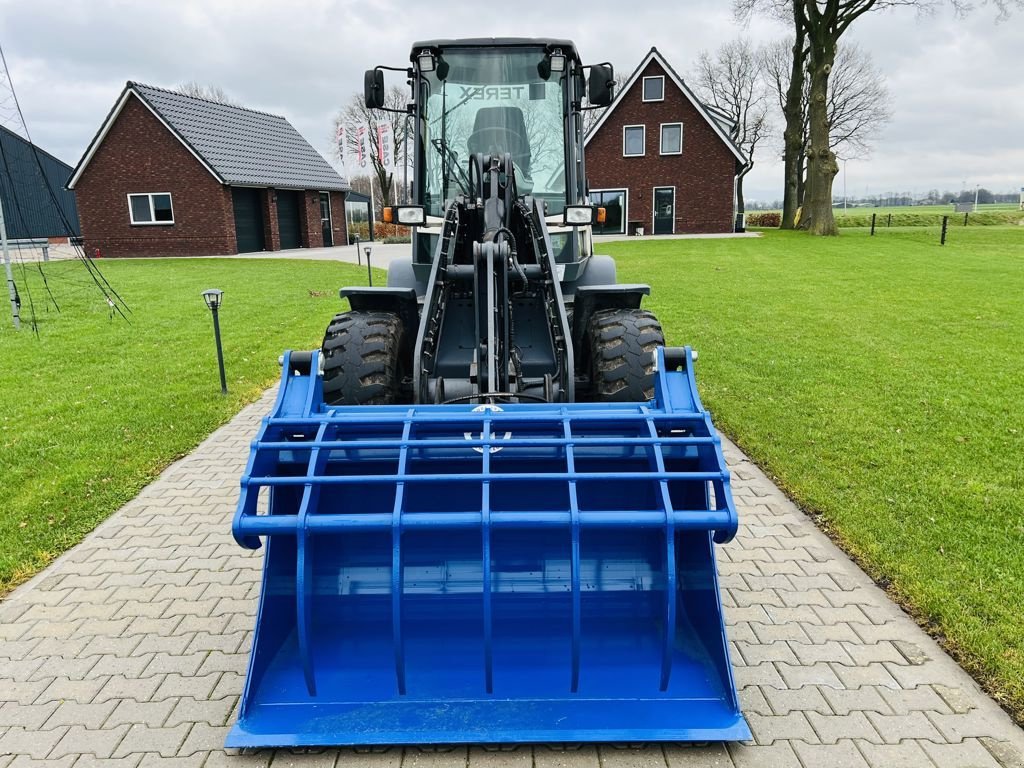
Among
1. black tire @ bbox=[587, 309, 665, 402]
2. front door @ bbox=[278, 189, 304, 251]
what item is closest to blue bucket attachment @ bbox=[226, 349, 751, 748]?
black tire @ bbox=[587, 309, 665, 402]

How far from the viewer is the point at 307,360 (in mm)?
3236

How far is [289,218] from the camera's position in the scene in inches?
1209

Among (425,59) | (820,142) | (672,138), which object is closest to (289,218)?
(672,138)

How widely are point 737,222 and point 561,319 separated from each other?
123 ft

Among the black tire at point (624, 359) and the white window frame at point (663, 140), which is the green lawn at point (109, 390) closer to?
the black tire at point (624, 359)

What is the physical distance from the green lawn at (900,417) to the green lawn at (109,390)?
15.0 ft

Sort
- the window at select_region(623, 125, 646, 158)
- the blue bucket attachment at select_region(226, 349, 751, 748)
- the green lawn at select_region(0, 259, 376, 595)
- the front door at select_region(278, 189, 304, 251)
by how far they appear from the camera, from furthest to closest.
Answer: the window at select_region(623, 125, 646, 158) → the front door at select_region(278, 189, 304, 251) → the green lawn at select_region(0, 259, 376, 595) → the blue bucket attachment at select_region(226, 349, 751, 748)

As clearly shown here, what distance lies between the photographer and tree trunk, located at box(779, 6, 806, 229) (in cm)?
3163

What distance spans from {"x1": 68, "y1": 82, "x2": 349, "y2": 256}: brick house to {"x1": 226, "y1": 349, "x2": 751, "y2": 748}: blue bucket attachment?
A: 25983mm

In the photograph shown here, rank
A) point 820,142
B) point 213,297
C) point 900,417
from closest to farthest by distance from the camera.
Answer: point 900,417, point 213,297, point 820,142

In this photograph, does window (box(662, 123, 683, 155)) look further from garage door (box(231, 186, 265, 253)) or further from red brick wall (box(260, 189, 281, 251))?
garage door (box(231, 186, 265, 253))

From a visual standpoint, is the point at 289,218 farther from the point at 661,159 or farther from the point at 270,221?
the point at 661,159

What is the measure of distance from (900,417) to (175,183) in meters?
26.3

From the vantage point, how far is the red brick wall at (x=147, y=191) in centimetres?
2628
